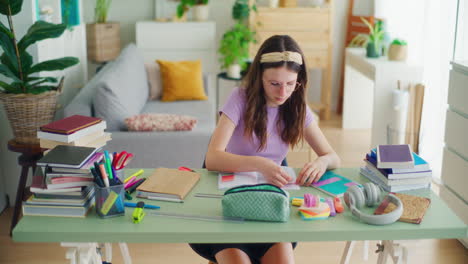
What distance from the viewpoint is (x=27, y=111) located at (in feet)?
9.60

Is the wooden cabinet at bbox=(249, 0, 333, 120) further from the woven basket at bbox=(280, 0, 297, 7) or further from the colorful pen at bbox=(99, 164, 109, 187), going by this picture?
the colorful pen at bbox=(99, 164, 109, 187)

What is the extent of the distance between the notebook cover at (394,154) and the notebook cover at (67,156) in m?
0.93

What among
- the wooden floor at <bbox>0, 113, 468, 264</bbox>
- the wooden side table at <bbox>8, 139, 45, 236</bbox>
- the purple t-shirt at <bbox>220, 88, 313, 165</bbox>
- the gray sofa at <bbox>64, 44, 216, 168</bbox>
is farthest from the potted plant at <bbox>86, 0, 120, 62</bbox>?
the purple t-shirt at <bbox>220, 88, 313, 165</bbox>

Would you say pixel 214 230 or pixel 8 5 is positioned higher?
pixel 8 5

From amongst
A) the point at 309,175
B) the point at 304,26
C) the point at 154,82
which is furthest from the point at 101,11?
the point at 309,175

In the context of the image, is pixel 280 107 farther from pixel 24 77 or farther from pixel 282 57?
pixel 24 77

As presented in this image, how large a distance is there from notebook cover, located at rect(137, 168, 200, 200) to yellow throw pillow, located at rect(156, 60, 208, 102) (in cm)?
260

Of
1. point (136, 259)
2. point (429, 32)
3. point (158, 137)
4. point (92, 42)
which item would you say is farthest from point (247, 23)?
point (136, 259)

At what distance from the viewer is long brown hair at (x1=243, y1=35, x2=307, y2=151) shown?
79.4 inches

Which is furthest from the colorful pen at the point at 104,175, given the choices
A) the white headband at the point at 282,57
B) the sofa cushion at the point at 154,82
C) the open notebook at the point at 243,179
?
the sofa cushion at the point at 154,82

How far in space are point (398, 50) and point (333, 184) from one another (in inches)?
112

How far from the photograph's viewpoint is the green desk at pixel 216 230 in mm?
1451

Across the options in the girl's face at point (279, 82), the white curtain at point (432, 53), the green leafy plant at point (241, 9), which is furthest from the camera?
the green leafy plant at point (241, 9)

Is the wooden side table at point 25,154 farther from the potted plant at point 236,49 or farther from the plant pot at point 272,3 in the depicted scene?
the plant pot at point 272,3
